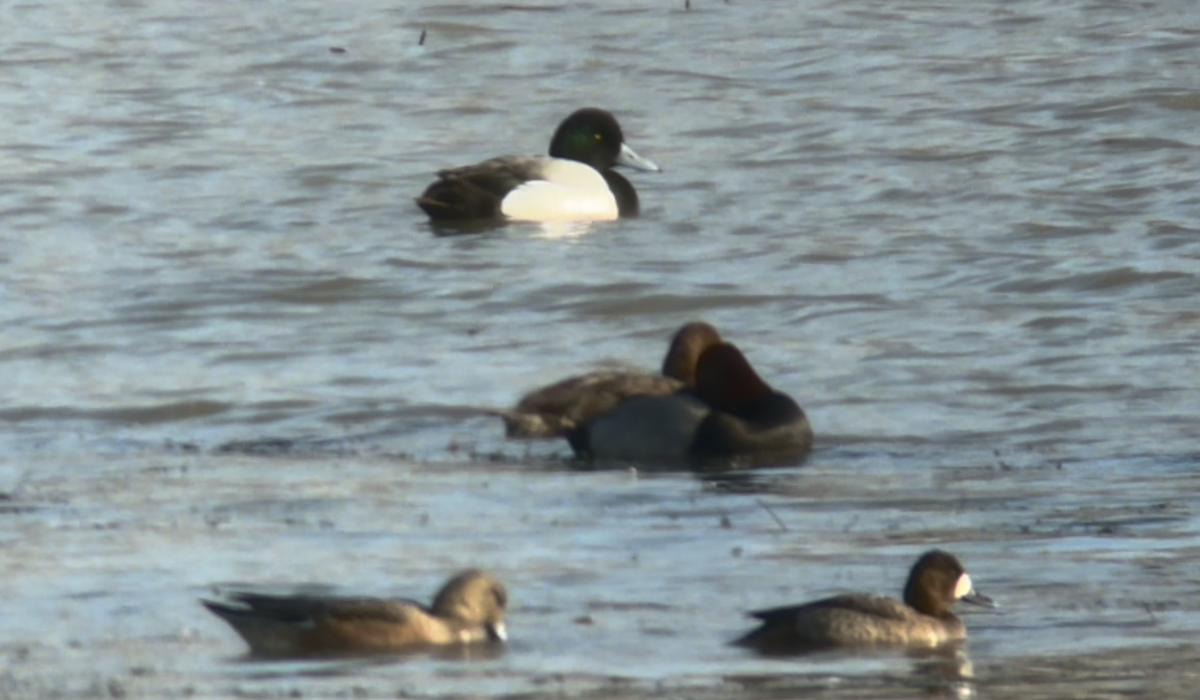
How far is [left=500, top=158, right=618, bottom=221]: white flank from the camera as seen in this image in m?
19.1

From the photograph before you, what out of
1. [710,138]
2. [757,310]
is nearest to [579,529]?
[757,310]

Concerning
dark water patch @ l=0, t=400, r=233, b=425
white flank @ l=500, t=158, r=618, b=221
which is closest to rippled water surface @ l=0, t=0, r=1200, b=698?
dark water patch @ l=0, t=400, r=233, b=425

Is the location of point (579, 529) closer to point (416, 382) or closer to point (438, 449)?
point (438, 449)

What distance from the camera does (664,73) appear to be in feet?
79.3

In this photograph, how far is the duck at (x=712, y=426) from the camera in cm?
1126

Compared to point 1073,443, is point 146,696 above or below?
above

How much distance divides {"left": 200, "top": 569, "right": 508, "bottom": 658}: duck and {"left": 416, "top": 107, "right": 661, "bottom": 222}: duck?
11434 mm

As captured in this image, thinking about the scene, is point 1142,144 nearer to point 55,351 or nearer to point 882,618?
point 55,351

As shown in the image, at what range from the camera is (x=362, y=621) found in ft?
23.9

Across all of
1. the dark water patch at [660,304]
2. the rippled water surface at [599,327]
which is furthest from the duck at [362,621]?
the dark water patch at [660,304]

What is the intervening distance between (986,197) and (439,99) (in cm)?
649

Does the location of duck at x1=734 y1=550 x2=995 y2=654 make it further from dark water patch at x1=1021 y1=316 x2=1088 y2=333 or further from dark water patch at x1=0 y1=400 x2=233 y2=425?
dark water patch at x1=1021 y1=316 x2=1088 y2=333

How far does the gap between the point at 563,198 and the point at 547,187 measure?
13 centimetres

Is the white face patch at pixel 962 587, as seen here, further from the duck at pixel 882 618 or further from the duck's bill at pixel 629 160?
the duck's bill at pixel 629 160
